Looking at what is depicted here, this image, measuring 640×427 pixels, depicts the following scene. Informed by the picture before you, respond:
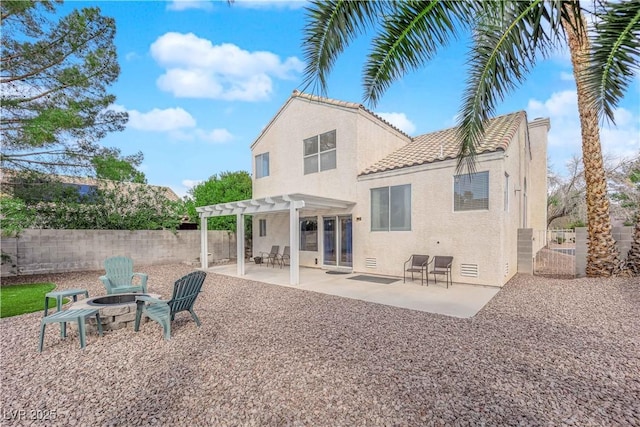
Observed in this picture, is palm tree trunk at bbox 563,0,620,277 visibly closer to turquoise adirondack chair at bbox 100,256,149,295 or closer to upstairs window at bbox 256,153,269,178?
turquoise adirondack chair at bbox 100,256,149,295

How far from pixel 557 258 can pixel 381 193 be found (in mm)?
8246

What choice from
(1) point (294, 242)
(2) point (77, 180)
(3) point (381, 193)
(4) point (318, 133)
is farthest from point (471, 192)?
(2) point (77, 180)

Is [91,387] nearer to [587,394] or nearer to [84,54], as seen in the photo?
[587,394]

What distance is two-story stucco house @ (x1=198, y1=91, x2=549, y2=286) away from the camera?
363 inches

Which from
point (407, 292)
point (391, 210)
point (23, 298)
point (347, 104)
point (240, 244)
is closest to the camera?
point (23, 298)

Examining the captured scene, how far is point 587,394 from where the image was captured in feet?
10.7

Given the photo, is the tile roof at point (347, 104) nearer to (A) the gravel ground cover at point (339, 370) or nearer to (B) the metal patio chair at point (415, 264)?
(B) the metal patio chair at point (415, 264)

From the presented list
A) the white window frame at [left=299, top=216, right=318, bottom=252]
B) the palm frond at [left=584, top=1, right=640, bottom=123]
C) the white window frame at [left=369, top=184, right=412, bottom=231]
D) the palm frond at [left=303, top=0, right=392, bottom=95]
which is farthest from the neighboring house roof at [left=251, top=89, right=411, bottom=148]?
the palm frond at [left=584, top=1, right=640, bottom=123]

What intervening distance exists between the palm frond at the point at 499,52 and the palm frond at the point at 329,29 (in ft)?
4.46

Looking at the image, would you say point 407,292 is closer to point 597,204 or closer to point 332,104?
point 597,204

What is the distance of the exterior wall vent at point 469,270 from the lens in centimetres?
927

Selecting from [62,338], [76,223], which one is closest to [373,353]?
[62,338]

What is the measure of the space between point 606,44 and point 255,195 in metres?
15.2

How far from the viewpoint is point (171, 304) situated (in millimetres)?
5195
